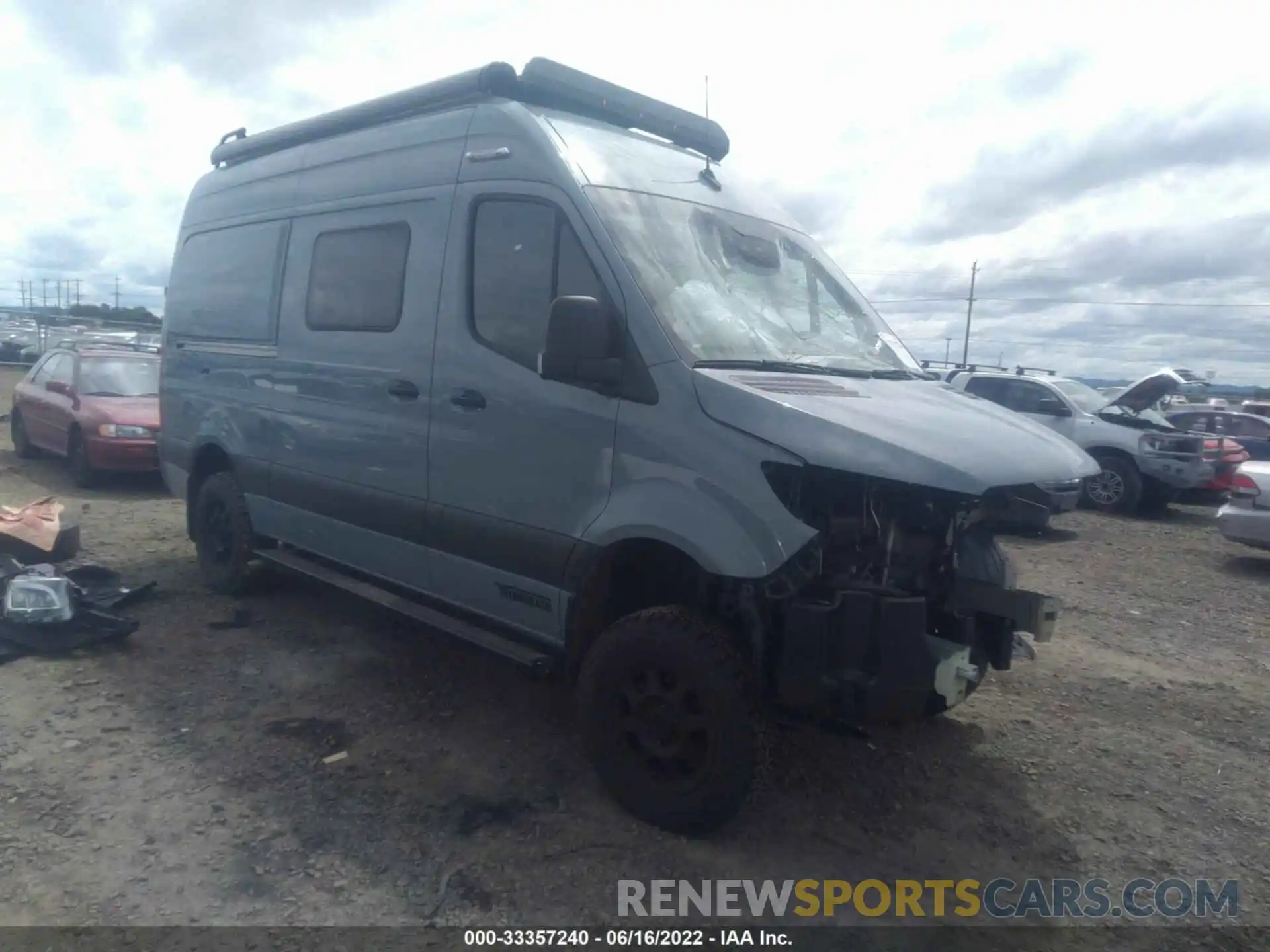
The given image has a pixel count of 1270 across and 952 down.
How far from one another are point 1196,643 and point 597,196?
5256mm

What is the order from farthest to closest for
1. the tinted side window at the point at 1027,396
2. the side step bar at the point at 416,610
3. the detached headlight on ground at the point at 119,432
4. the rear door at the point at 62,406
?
the tinted side window at the point at 1027,396
the rear door at the point at 62,406
the detached headlight on ground at the point at 119,432
the side step bar at the point at 416,610

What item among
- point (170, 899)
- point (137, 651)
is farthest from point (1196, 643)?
point (137, 651)

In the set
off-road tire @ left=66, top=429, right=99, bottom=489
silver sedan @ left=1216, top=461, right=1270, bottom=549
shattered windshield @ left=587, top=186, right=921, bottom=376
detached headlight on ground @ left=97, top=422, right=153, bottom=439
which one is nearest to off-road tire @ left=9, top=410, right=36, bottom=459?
off-road tire @ left=66, top=429, right=99, bottom=489

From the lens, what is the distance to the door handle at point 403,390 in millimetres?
4426

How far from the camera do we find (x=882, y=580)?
3344 mm

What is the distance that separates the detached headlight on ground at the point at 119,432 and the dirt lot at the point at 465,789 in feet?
16.5

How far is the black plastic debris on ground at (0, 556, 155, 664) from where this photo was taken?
16.6 ft

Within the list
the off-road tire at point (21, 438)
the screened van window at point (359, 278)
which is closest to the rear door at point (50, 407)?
the off-road tire at point (21, 438)

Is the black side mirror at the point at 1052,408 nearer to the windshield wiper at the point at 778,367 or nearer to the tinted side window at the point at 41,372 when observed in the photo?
the windshield wiper at the point at 778,367

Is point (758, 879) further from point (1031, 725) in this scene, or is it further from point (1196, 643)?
point (1196, 643)

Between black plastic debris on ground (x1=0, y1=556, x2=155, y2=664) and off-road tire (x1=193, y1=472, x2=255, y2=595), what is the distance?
508mm

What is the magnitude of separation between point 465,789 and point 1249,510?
8496 millimetres

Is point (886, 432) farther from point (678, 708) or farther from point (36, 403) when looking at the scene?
point (36, 403)

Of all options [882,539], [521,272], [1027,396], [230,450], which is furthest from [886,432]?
[1027,396]
